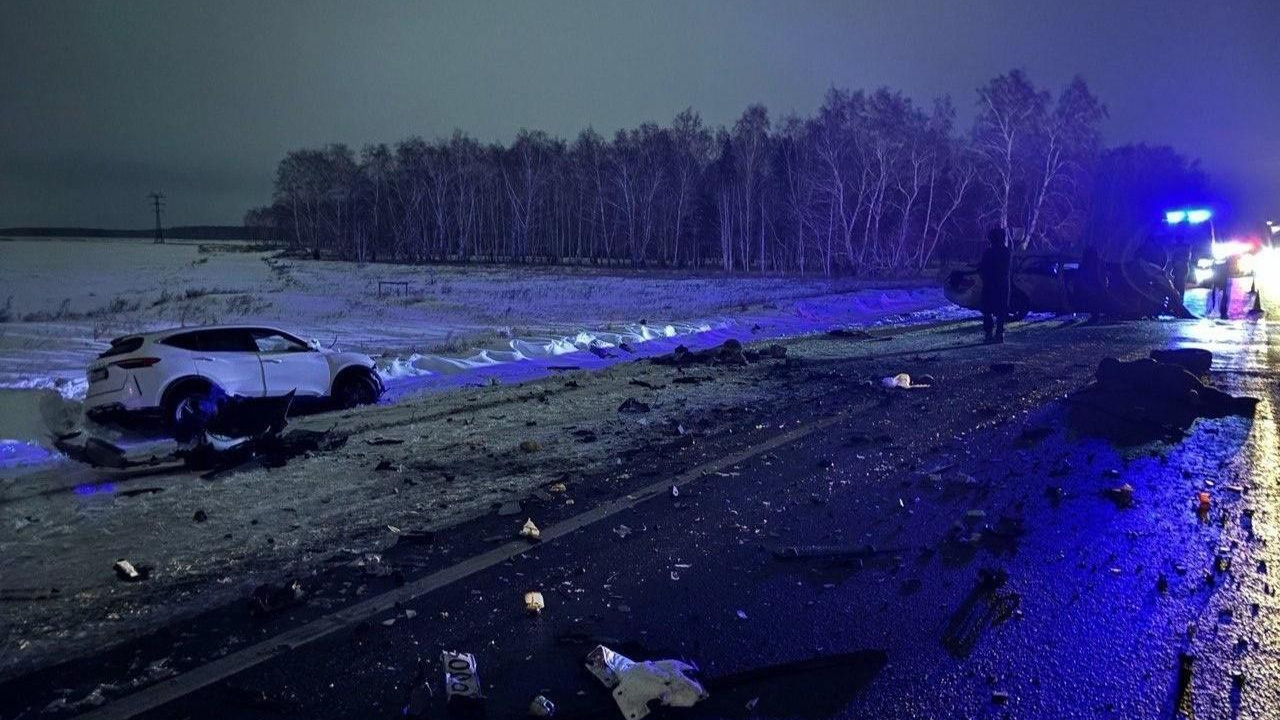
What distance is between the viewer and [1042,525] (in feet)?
18.3

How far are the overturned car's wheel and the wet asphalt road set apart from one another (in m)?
5.55

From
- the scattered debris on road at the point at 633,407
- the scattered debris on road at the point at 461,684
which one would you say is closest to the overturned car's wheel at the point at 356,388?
the scattered debris on road at the point at 633,407

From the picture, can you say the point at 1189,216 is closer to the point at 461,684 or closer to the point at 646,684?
the point at 646,684

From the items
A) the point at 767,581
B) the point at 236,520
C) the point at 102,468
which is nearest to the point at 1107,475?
the point at 767,581

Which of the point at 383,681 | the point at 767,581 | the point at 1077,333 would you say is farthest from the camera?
the point at 1077,333

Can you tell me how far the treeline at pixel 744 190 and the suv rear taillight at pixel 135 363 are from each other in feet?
70.5

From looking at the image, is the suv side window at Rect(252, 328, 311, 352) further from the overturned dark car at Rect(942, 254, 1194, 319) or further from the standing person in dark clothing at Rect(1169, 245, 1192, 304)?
the standing person in dark clothing at Rect(1169, 245, 1192, 304)

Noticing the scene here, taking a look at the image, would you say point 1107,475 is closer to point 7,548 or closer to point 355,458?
point 355,458

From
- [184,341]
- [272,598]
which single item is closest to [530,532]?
[272,598]

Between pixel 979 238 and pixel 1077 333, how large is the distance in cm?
3708

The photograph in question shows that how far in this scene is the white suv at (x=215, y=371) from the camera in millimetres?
9211

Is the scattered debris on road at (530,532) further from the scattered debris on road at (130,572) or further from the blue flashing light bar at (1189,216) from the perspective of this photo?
the blue flashing light bar at (1189,216)

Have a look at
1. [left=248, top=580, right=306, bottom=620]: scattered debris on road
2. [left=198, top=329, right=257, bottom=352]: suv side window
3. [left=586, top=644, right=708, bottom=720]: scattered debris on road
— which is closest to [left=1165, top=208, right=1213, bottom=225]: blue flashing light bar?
[left=198, top=329, right=257, bottom=352]: suv side window

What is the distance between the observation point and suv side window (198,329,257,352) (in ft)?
32.8
